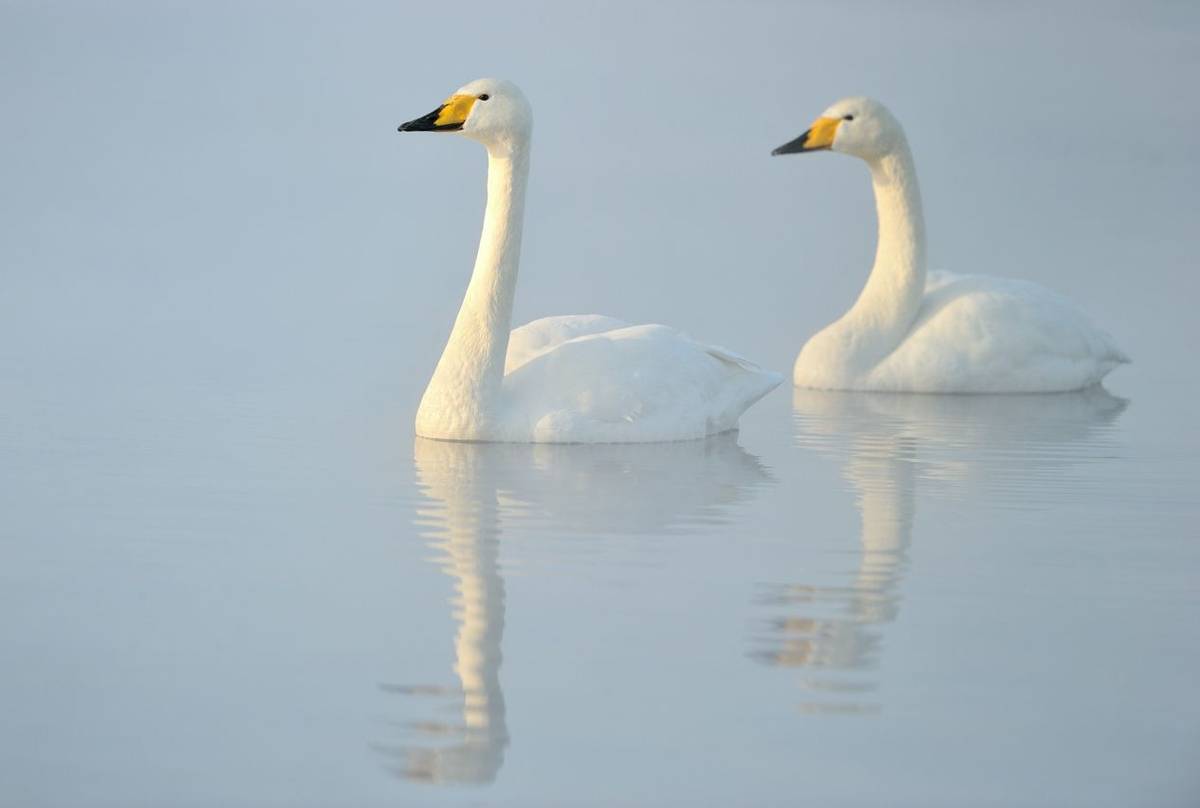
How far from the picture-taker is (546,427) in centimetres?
959

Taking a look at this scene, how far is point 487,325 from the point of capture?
9.70 m

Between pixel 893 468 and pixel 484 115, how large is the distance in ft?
8.09

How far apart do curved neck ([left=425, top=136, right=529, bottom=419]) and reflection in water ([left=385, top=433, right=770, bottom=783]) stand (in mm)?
276

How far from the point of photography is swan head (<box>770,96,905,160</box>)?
13320mm

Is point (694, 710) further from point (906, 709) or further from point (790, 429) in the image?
point (790, 429)

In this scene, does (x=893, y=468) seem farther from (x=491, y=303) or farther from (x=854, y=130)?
(x=854, y=130)

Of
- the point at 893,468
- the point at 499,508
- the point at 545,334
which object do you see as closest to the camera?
the point at 499,508

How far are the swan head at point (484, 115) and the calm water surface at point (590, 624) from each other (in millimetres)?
1462

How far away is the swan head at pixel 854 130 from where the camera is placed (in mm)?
13320

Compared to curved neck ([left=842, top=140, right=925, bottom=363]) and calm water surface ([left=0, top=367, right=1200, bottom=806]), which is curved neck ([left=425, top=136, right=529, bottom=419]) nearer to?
calm water surface ([left=0, top=367, right=1200, bottom=806])

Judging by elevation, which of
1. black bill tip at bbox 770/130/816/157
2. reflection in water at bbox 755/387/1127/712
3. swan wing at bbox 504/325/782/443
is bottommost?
reflection in water at bbox 755/387/1127/712

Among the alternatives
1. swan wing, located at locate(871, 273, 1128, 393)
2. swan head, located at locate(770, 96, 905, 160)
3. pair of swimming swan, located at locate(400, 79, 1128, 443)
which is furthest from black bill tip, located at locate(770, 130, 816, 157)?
pair of swimming swan, located at locate(400, 79, 1128, 443)

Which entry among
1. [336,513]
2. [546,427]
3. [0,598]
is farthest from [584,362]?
[0,598]

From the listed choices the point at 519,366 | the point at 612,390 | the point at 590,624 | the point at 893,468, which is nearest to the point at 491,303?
the point at 519,366
